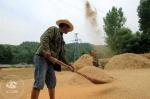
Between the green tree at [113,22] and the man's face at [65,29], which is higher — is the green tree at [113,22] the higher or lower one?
the higher one

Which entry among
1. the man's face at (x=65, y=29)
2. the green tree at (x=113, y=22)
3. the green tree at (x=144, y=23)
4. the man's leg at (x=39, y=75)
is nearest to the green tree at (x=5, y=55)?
the green tree at (x=113, y=22)

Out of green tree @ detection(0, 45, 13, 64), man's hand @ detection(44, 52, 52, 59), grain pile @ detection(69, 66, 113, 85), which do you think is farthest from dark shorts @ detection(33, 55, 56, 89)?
green tree @ detection(0, 45, 13, 64)

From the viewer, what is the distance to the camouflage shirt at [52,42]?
3.04 metres

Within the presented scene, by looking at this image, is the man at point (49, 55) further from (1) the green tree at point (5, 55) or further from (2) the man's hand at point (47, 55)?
(1) the green tree at point (5, 55)

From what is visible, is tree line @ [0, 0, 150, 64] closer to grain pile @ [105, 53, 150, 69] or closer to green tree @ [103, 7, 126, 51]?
green tree @ [103, 7, 126, 51]

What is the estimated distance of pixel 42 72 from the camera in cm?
296

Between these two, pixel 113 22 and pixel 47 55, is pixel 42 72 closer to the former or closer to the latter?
pixel 47 55

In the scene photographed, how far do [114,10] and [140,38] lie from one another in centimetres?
914

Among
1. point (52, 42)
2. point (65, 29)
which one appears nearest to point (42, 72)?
point (52, 42)

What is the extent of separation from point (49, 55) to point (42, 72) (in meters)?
0.25

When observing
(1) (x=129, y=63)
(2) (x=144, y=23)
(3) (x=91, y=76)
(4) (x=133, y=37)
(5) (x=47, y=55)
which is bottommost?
(3) (x=91, y=76)

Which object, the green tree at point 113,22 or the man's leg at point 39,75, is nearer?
the man's leg at point 39,75

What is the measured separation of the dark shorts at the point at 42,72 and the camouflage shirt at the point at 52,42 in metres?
0.12

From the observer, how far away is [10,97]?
4051 millimetres
